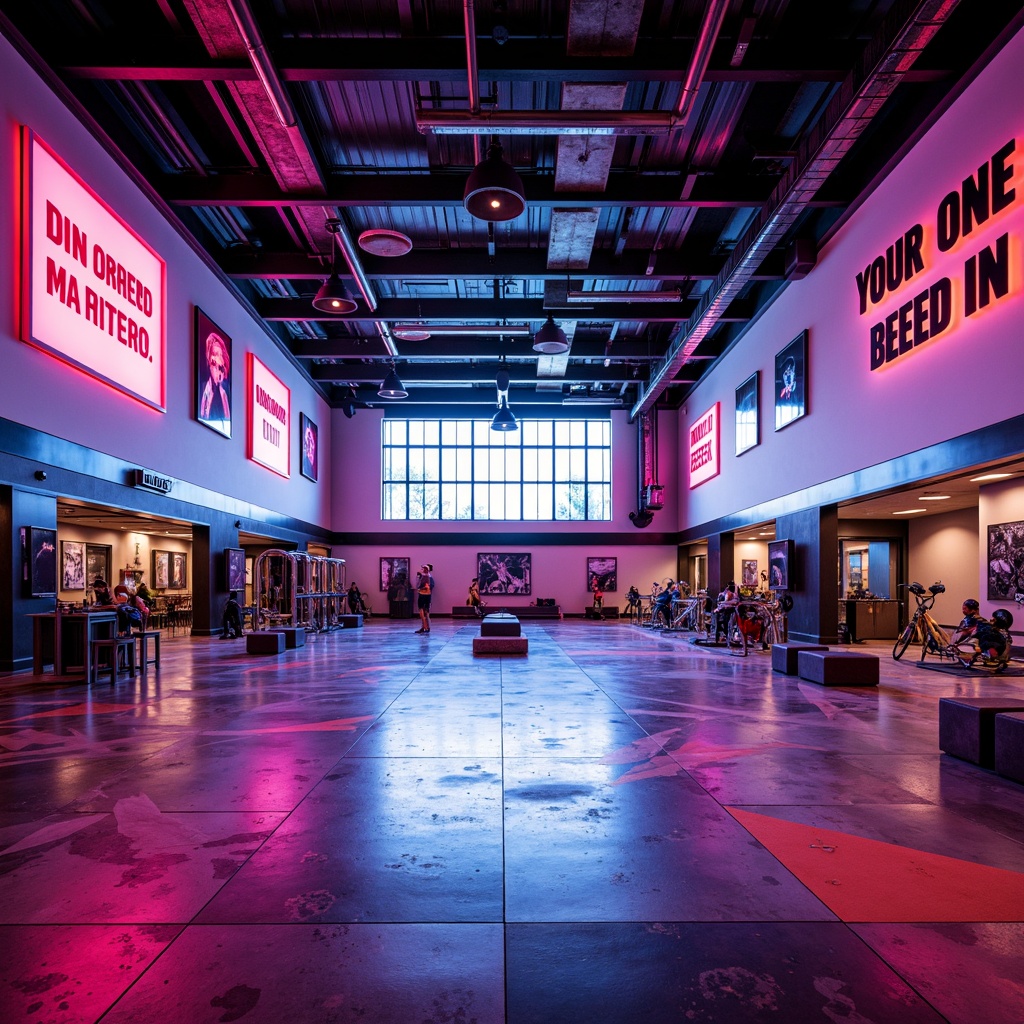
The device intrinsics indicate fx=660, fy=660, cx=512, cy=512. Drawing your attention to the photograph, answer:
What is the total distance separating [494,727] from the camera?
6270 millimetres

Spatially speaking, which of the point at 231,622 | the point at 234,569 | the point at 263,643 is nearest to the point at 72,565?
the point at 234,569

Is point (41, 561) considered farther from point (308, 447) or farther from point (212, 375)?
point (308, 447)

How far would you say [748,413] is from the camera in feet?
60.7

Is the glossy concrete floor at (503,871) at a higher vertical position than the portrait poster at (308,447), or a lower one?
lower

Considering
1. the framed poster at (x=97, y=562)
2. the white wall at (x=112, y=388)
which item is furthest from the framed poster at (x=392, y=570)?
the framed poster at (x=97, y=562)

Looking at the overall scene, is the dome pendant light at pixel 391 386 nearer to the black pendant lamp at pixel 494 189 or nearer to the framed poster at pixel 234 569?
the framed poster at pixel 234 569

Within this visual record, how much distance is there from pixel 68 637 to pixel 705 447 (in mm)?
19523

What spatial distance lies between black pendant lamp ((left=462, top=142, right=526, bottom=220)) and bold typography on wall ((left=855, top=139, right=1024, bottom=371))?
6.31m

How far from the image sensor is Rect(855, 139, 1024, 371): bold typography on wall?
8.61 m

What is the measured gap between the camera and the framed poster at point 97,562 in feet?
61.2

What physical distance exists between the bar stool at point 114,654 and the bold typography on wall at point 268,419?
886 centimetres

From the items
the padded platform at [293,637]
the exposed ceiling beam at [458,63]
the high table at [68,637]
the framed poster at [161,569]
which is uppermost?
the exposed ceiling beam at [458,63]

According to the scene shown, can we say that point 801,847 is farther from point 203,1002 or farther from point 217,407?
point 217,407

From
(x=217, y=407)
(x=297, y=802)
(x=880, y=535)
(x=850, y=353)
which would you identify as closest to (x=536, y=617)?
(x=880, y=535)
